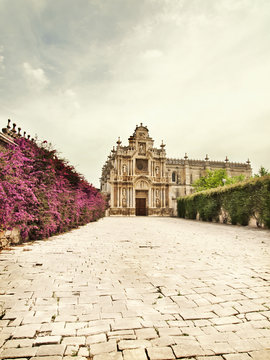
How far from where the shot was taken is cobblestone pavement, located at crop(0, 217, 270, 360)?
1.69 metres

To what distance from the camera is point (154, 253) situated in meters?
5.35

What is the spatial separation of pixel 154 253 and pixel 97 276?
222 cm

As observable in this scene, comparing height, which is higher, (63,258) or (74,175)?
(74,175)

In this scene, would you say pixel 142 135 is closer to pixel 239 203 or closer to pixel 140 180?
pixel 140 180

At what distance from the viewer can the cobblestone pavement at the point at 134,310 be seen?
169cm

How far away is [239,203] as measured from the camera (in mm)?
13914

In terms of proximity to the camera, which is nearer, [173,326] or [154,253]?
[173,326]

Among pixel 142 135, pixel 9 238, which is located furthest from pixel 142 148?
pixel 9 238

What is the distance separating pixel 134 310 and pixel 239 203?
13580mm

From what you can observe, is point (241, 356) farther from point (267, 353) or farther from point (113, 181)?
point (113, 181)

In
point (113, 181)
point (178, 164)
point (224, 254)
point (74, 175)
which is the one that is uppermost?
point (178, 164)

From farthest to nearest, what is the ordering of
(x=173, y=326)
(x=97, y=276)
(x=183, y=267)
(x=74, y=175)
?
(x=74, y=175) → (x=183, y=267) → (x=97, y=276) → (x=173, y=326)

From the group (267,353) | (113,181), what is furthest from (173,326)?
(113,181)

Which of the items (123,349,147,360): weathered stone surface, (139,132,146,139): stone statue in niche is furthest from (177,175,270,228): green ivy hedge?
(139,132,146,139): stone statue in niche
